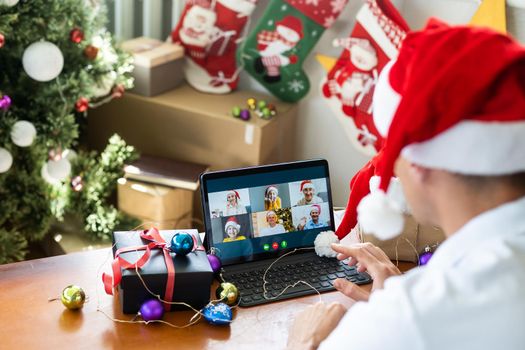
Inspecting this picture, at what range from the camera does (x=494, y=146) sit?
0.95 m

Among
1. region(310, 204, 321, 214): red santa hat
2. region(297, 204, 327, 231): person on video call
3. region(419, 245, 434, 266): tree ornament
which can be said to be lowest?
region(419, 245, 434, 266): tree ornament

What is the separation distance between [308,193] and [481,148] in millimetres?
696

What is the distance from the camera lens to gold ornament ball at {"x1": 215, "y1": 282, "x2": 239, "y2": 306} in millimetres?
1412

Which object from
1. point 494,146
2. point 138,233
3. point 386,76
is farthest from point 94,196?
point 494,146

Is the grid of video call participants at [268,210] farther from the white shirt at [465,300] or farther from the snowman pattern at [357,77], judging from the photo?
the snowman pattern at [357,77]

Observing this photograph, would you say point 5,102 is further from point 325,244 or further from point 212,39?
point 325,244

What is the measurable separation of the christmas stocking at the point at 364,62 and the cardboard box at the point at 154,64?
623mm

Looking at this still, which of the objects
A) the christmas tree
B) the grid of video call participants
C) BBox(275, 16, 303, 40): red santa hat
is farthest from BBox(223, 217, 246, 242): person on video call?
BBox(275, 16, 303, 40): red santa hat

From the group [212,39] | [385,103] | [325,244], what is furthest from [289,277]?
[212,39]

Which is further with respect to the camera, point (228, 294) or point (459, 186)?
point (228, 294)

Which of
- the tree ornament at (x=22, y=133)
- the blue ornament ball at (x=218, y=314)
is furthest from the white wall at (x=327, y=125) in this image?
the blue ornament ball at (x=218, y=314)

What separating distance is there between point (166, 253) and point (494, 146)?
0.72 metres

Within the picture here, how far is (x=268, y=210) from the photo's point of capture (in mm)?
1585

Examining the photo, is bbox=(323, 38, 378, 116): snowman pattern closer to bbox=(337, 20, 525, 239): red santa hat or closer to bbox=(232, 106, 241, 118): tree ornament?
bbox=(232, 106, 241, 118): tree ornament
